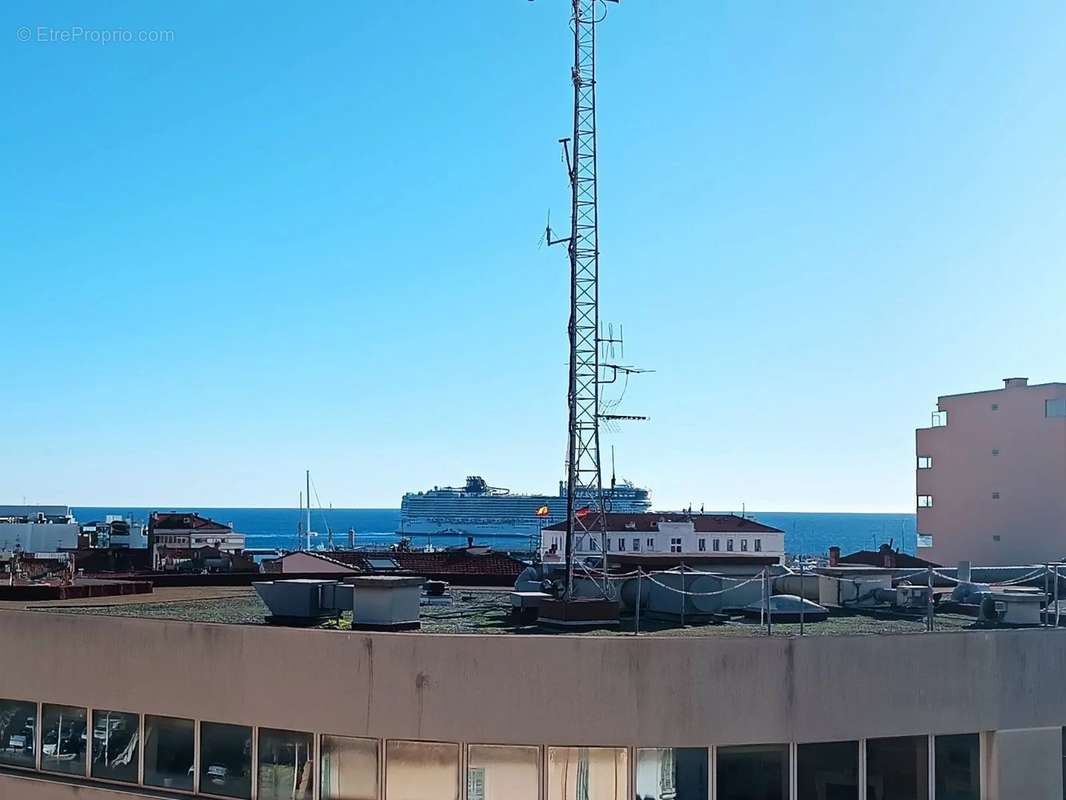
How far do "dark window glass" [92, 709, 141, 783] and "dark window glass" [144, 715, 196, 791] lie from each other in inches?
8.0

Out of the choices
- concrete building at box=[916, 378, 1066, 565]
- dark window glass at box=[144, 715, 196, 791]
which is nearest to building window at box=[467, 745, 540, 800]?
dark window glass at box=[144, 715, 196, 791]

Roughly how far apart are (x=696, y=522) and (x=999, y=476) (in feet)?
235

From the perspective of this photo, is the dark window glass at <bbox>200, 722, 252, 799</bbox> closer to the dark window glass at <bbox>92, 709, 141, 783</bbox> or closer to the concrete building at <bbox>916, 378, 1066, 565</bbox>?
the dark window glass at <bbox>92, 709, 141, 783</bbox>

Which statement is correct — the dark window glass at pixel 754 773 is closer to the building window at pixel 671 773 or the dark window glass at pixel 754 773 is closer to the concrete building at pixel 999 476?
the building window at pixel 671 773

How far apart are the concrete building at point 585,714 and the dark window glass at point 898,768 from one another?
0.7 inches

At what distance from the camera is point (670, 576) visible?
17.9 meters

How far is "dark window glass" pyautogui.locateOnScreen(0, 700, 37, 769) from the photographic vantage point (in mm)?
15516

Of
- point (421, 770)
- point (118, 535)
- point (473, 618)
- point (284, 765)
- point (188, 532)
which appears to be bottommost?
point (188, 532)

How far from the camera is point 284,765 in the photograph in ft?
44.4

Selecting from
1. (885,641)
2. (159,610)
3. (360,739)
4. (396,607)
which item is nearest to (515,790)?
(360,739)

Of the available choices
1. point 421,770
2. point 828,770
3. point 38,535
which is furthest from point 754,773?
point 38,535

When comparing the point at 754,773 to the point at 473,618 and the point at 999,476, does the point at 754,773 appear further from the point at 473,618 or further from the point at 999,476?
the point at 999,476

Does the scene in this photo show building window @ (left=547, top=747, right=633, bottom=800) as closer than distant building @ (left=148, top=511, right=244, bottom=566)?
Yes

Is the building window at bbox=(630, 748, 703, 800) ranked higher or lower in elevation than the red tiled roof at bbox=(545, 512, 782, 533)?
higher
